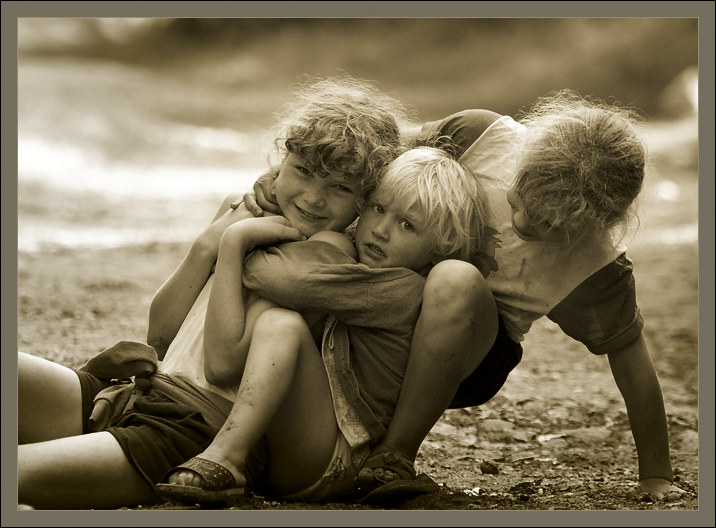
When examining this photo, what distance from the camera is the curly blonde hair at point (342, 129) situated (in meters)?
1.66

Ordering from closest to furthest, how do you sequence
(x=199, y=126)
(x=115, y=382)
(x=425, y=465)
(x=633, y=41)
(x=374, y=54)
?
(x=115, y=382) → (x=425, y=465) → (x=633, y=41) → (x=374, y=54) → (x=199, y=126)

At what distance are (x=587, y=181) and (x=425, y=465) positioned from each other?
87 cm

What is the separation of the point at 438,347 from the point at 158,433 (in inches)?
19.1

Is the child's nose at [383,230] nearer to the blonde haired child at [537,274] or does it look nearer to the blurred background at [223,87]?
the blonde haired child at [537,274]

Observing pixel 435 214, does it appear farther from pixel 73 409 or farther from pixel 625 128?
pixel 73 409

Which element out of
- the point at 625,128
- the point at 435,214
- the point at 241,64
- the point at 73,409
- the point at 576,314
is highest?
the point at 241,64

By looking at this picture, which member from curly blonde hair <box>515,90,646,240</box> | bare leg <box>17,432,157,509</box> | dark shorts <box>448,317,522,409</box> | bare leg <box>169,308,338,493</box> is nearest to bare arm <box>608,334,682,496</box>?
dark shorts <box>448,317,522,409</box>

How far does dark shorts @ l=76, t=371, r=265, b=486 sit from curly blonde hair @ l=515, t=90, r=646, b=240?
25.0 inches

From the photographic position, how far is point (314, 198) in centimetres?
167

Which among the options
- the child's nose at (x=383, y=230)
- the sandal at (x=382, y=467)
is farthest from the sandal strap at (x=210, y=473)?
the child's nose at (x=383, y=230)

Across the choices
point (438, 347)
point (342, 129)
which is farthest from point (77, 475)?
point (342, 129)

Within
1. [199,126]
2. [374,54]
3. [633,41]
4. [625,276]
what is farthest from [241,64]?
[625,276]

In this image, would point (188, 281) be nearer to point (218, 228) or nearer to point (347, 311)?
point (218, 228)

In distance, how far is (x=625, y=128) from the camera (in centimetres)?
167
